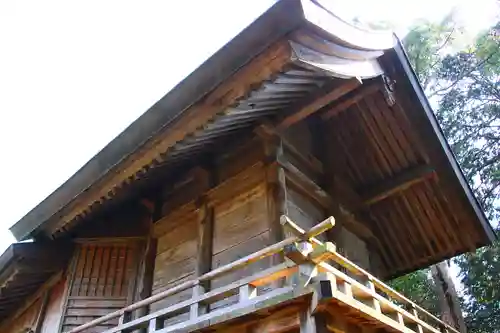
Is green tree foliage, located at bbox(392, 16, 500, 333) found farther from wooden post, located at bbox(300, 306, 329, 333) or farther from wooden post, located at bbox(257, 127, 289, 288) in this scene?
wooden post, located at bbox(300, 306, 329, 333)

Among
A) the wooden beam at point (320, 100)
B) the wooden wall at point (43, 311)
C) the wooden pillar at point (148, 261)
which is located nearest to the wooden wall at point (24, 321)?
the wooden wall at point (43, 311)

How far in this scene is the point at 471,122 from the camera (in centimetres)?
1415

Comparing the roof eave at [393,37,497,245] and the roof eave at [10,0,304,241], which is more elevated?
the roof eave at [393,37,497,245]

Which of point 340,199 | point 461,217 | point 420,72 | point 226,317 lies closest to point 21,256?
point 226,317

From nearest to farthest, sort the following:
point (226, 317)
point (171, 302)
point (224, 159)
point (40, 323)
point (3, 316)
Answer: point (226, 317)
point (171, 302)
point (224, 159)
point (40, 323)
point (3, 316)

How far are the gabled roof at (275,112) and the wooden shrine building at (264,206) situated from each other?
2cm

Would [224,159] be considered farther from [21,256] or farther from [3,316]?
[3,316]

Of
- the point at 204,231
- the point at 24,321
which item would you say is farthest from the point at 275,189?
the point at 24,321

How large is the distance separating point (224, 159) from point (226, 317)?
3038 millimetres

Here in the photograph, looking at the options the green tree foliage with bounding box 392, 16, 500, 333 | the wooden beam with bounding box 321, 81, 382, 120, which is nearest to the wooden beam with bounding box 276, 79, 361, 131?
the wooden beam with bounding box 321, 81, 382, 120

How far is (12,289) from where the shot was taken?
9227mm

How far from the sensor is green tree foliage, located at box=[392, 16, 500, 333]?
1250 cm

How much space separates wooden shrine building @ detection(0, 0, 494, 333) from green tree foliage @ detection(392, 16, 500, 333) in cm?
456

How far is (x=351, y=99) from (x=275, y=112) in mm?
1354
